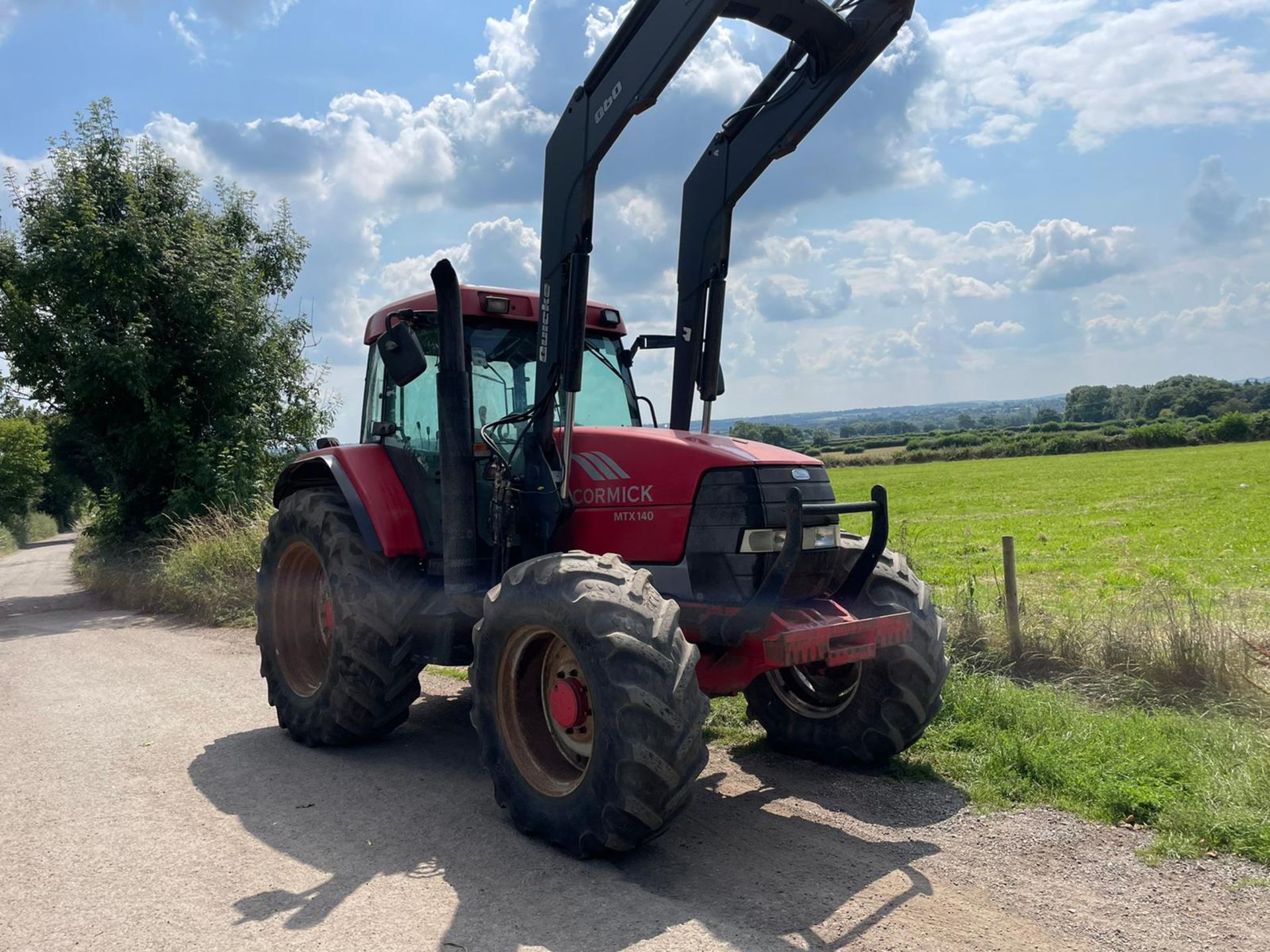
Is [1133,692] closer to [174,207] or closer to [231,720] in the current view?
[231,720]

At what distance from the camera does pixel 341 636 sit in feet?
18.2

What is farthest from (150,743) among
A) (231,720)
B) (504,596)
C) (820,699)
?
(820,699)

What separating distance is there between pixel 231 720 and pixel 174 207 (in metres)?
13.0

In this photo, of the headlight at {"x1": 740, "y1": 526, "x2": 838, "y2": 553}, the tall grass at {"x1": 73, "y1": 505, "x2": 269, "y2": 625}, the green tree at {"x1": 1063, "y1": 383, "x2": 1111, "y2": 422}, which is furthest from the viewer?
the green tree at {"x1": 1063, "y1": 383, "x2": 1111, "y2": 422}

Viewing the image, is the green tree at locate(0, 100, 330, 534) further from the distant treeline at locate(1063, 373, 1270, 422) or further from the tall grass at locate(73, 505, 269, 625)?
the distant treeline at locate(1063, 373, 1270, 422)

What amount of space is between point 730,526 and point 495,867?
5.94 feet

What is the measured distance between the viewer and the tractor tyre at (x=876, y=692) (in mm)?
5051

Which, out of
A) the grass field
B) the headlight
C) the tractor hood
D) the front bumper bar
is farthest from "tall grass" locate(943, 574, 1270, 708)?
the tractor hood

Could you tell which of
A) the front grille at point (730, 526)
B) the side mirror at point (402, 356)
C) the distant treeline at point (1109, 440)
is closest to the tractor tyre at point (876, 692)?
the front grille at point (730, 526)

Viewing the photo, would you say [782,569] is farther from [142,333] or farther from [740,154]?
[142,333]

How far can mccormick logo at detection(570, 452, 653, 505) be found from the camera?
16.1ft

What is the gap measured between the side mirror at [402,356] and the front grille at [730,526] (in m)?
1.53

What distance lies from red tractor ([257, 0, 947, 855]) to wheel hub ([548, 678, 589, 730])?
0.04 ft

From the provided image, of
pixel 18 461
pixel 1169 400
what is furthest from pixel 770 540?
pixel 1169 400
